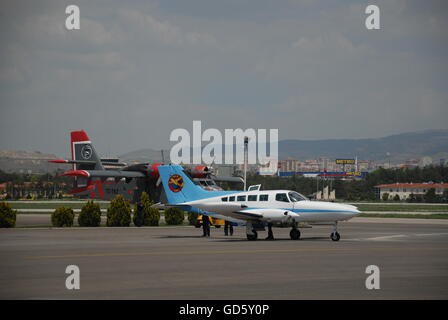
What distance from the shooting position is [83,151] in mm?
59531

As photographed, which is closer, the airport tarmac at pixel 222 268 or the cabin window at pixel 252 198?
the airport tarmac at pixel 222 268

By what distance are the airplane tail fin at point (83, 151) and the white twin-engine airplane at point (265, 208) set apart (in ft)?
97.3

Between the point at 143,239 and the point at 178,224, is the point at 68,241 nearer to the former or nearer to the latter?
the point at 143,239

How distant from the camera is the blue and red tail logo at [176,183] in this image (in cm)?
3072

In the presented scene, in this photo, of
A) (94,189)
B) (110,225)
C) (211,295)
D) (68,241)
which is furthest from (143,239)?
(94,189)

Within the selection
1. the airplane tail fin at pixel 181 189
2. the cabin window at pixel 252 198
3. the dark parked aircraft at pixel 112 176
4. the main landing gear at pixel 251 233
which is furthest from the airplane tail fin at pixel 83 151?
the main landing gear at pixel 251 233

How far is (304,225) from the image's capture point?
39625 mm

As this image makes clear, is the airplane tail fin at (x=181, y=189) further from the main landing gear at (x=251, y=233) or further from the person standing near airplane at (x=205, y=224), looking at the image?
the main landing gear at (x=251, y=233)

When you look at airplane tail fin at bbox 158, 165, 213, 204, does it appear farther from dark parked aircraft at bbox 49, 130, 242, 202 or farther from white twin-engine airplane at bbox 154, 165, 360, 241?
dark parked aircraft at bbox 49, 130, 242, 202

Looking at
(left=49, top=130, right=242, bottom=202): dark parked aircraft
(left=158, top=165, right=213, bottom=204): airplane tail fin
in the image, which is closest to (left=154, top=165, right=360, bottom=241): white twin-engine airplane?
(left=158, top=165, right=213, bottom=204): airplane tail fin

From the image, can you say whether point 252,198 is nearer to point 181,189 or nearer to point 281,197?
point 281,197

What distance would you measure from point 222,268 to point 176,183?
13.7 metres
